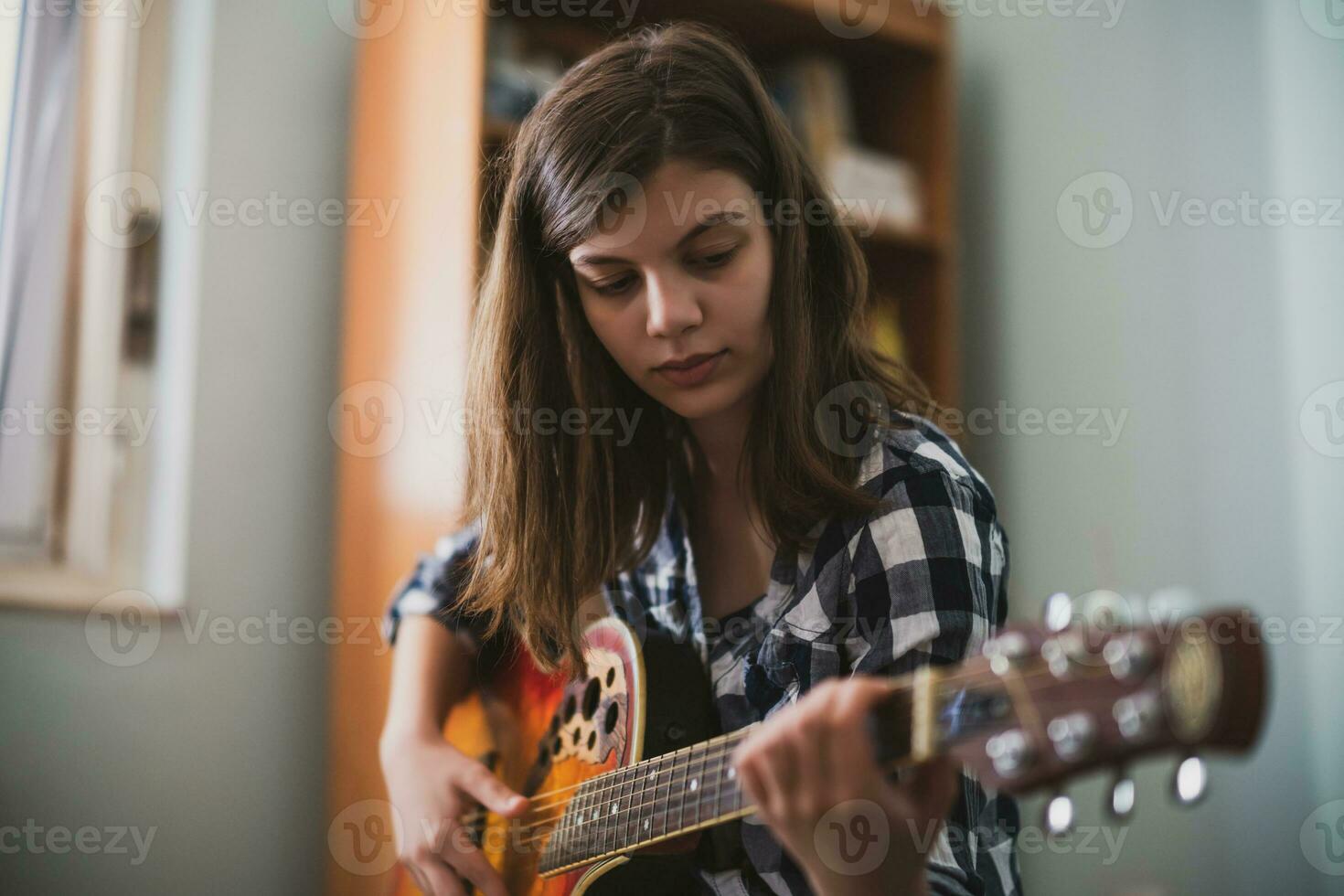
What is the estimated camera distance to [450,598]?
4.08 feet

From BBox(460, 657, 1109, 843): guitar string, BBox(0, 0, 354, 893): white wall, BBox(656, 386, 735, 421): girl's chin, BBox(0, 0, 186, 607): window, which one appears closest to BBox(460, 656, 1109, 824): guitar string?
BBox(460, 657, 1109, 843): guitar string

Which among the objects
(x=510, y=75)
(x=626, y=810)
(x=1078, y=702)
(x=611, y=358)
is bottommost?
(x=626, y=810)

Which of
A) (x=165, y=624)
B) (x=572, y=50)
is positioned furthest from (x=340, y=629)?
(x=572, y=50)

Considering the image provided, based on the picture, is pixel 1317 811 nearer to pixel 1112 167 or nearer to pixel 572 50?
pixel 1112 167

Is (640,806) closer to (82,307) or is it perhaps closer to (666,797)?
(666,797)

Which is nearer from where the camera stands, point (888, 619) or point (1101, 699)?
point (1101, 699)

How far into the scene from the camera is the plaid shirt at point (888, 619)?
33.5 inches

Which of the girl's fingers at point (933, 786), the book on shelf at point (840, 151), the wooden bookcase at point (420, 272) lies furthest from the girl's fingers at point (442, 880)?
the book on shelf at point (840, 151)

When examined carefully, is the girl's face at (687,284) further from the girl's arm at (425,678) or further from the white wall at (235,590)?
the white wall at (235,590)

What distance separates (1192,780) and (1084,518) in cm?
125

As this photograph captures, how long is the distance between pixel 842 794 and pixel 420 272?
1.11 metres

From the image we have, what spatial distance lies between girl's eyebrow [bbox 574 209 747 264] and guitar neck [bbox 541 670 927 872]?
0.40 m

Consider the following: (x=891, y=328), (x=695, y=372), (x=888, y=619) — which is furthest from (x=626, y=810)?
(x=891, y=328)

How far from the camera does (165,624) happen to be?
5.10ft
